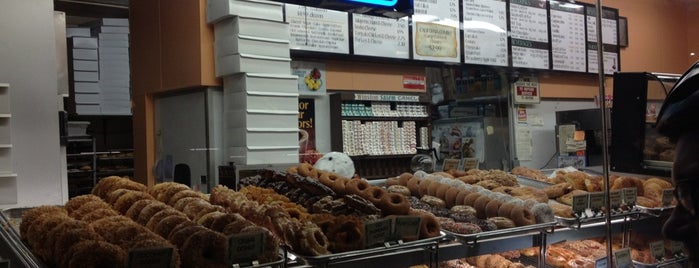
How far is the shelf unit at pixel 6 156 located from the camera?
154 inches

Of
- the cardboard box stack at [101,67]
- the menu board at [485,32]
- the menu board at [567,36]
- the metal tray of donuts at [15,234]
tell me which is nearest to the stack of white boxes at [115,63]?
the cardboard box stack at [101,67]

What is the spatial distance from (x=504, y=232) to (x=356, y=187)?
0.53 meters

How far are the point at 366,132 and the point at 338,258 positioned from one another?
3441 millimetres

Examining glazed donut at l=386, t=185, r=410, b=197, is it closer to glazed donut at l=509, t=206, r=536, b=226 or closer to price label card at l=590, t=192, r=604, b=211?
glazed donut at l=509, t=206, r=536, b=226

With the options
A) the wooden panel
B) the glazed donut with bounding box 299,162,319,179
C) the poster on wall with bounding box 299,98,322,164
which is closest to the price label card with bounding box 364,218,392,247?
the glazed donut with bounding box 299,162,319,179

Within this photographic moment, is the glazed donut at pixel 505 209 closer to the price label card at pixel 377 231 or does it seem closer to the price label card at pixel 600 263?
the price label card at pixel 600 263

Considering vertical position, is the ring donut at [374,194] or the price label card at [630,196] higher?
the ring donut at [374,194]

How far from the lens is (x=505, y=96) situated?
5980 millimetres

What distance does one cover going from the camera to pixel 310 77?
474 centimetres

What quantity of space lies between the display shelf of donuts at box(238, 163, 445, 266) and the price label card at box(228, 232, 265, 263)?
184mm

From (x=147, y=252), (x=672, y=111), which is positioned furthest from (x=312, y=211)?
(x=672, y=111)

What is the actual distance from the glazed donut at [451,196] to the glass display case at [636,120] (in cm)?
69

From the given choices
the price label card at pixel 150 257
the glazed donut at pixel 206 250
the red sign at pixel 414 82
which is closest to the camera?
the price label card at pixel 150 257

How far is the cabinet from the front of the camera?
4.85m
